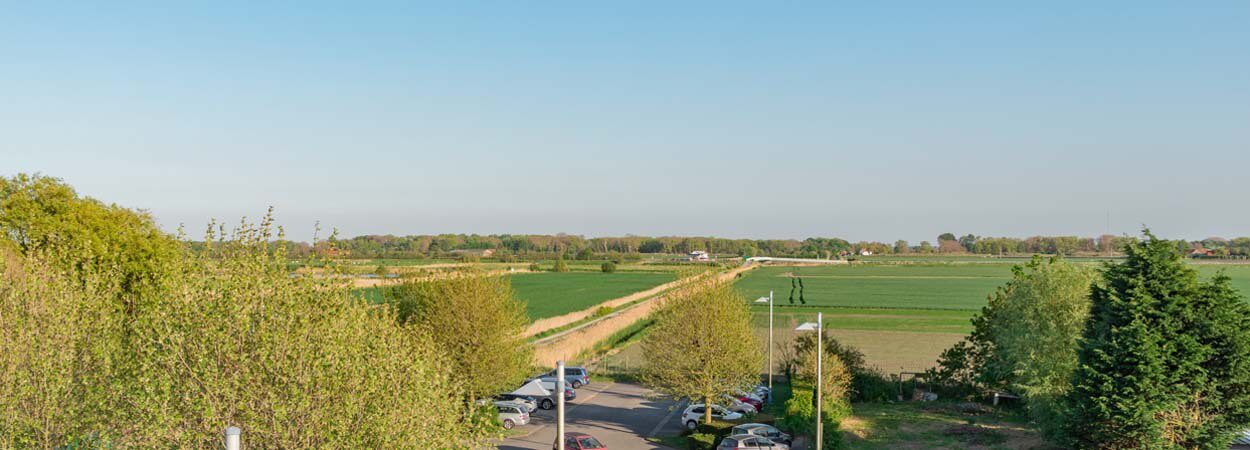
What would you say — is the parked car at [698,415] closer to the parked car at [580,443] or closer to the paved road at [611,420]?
the paved road at [611,420]

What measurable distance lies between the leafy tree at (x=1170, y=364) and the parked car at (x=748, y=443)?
11401 millimetres

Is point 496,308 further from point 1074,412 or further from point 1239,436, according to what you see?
point 1239,436

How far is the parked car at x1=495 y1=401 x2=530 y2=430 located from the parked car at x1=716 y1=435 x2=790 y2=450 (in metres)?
10.8

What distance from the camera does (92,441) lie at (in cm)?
1642

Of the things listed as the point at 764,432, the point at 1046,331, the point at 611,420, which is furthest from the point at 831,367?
the point at 611,420

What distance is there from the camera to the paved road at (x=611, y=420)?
36281 millimetres

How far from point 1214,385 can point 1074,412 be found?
14.2ft

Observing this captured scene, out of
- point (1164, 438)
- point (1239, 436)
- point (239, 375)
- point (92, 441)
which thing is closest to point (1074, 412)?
point (1164, 438)

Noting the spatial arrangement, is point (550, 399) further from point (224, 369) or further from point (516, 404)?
point (224, 369)

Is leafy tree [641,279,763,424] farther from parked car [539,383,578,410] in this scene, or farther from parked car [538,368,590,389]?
parked car [538,368,590,389]

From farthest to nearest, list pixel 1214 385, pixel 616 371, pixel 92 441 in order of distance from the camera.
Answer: pixel 616 371 < pixel 1214 385 < pixel 92 441

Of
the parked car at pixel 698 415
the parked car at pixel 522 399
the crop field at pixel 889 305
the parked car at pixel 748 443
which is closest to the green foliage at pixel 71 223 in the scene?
the parked car at pixel 522 399

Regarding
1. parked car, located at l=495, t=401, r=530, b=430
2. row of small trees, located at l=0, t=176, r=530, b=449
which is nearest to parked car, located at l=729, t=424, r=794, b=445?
parked car, located at l=495, t=401, r=530, b=430

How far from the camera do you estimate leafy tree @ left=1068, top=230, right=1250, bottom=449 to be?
2684 centimetres
